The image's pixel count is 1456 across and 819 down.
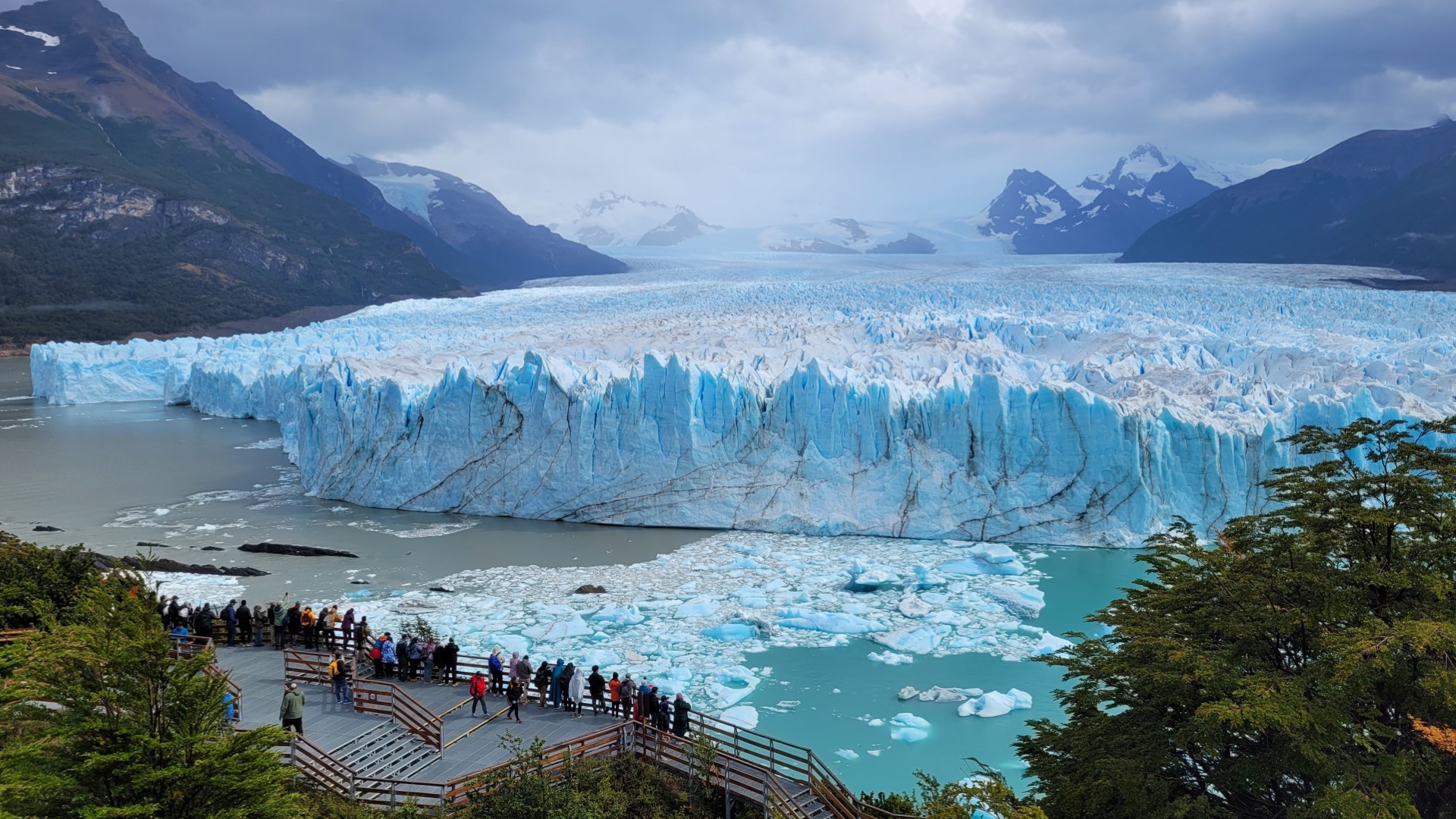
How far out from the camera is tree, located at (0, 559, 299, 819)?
5.79 meters

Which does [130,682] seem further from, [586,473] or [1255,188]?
[1255,188]

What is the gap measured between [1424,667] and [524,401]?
1732cm

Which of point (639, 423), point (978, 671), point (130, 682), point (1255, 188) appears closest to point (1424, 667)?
point (978, 671)

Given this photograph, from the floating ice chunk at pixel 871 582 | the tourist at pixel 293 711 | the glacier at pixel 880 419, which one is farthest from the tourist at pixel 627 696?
the floating ice chunk at pixel 871 582

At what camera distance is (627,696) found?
9.59 m

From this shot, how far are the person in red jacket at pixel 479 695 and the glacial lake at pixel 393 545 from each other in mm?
3253

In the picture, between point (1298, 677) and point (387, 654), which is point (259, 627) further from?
point (1298, 677)

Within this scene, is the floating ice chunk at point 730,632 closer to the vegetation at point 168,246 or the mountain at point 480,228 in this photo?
the vegetation at point 168,246

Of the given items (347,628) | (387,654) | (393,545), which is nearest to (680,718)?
(387,654)

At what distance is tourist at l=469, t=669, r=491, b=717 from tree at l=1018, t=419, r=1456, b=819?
491cm

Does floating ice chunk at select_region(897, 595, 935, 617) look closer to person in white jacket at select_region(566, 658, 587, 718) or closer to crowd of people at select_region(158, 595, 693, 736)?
crowd of people at select_region(158, 595, 693, 736)

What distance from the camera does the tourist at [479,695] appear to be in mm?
9359

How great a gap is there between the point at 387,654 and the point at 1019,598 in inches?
358

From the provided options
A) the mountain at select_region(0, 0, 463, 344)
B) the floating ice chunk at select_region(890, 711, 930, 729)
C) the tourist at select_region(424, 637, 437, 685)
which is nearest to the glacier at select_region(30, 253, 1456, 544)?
the floating ice chunk at select_region(890, 711, 930, 729)
